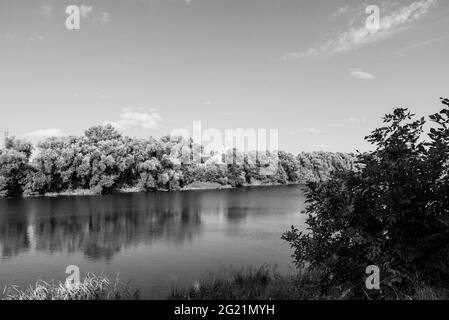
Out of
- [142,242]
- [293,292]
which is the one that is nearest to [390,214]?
[293,292]

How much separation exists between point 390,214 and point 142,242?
2247 cm

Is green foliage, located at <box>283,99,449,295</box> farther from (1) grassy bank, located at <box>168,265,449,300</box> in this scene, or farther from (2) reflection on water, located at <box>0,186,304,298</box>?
(2) reflection on water, located at <box>0,186,304,298</box>

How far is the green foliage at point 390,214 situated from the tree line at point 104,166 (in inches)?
2104

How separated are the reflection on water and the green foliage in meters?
8.81

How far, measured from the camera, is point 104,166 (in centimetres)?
7781

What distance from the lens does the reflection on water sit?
864 inches

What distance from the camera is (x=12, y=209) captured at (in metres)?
51.9

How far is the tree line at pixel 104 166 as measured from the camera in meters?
73.9

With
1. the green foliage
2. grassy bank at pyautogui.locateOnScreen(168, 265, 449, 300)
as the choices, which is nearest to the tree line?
grassy bank at pyautogui.locateOnScreen(168, 265, 449, 300)

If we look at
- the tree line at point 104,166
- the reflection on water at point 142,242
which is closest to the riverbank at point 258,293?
the reflection on water at point 142,242

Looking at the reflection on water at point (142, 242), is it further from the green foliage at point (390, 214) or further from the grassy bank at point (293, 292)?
the green foliage at point (390, 214)

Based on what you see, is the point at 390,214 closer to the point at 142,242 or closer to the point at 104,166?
the point at 142,242

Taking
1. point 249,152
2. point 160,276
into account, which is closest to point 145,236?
point 160,276
